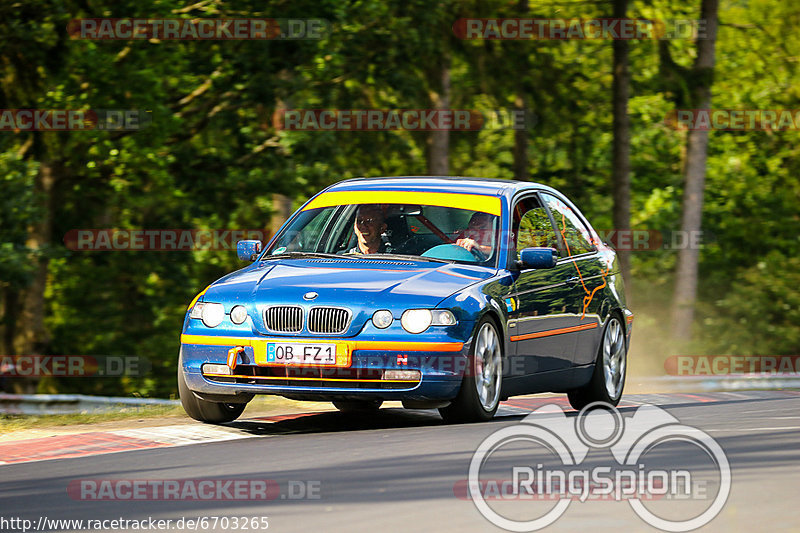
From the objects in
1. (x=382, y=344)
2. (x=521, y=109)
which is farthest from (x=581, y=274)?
(x=521, y=109)

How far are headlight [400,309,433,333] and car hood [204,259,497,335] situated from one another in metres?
0.05

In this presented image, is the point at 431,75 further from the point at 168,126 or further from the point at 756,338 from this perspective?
the point at 756,338

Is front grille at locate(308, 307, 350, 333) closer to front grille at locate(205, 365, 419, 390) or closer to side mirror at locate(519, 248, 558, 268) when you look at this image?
front grille at locate(205, 365, 419, 390)

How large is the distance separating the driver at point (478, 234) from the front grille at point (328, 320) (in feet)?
5.30

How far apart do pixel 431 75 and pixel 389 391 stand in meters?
21.3

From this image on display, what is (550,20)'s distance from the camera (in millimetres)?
31656

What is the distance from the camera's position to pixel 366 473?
7672mm

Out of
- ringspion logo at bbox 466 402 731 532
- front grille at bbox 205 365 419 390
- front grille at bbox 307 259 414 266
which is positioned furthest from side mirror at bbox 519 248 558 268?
front grille at bbox 205 365 419 390

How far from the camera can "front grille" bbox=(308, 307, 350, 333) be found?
9555mm

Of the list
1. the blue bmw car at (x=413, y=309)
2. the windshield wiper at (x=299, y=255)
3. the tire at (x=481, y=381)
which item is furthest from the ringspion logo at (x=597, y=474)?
the windshield wiper at (x=299, y=255)

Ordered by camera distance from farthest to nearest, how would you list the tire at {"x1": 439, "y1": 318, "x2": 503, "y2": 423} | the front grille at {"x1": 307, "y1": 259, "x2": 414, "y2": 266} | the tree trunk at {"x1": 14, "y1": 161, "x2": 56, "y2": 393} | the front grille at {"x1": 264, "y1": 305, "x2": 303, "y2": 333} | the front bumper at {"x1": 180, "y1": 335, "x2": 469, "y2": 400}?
the tree trunk at {"x1": 14, "y1": 161, "x2": 56, "y2": 393}
the front grille at {"x1": 307, "y1": 259, "x2": 414, "y2": 266}
the tire at {"x1": 439, "y1": 318, "x2": 503, "y2": 423}
the front grille at {"x1": 264, "y1": 305, "x2": 303, "y2": 333}
the front bumper at {"x1": 180, "y1": 335, "x2": 469, "y2": 400}

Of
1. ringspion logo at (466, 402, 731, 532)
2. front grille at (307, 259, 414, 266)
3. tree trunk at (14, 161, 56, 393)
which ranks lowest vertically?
tree trunk at (14, 161, 56, 393)

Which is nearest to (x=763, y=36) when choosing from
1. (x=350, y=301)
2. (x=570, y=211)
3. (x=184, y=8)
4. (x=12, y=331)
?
(x=184, y=8)

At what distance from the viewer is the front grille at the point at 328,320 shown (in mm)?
9555
